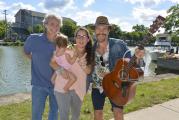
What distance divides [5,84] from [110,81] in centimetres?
1370

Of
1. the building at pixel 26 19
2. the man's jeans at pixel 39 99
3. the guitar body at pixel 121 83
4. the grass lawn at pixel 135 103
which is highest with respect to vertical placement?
the building at pixel 26 19

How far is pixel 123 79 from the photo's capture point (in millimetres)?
4238

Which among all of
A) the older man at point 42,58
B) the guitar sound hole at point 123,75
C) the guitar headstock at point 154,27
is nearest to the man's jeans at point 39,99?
the older man at point 42,58

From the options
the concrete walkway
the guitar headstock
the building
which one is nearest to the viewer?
Answer: the guitar headstock

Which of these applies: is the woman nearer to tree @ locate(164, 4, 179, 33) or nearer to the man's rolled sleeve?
the man's rolled sleeve

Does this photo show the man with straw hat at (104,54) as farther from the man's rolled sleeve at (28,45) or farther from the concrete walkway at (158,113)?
the concrete walkway at (158,113)

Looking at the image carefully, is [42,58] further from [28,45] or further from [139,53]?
[139,53]

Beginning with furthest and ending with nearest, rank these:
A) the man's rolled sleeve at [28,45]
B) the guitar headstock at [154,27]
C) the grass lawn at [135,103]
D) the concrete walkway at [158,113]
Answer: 1. the concrete walkway at [158,113]
2. the grass lawn at [135,103]
3. the man's rolled sleeve at [28,45]
4. the guitar headstock at [154,27]

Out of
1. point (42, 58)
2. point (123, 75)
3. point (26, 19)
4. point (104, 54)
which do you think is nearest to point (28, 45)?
point (42, 58)

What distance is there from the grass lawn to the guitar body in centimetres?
167

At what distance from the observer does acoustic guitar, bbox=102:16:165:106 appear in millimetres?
4156

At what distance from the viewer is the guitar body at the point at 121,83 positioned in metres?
4.18

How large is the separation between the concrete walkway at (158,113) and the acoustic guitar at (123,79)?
189cm

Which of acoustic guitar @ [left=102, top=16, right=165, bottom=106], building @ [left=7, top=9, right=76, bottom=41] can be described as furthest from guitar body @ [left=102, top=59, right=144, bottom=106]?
building @ [left=7, top=9, right=76, bottom=41]
